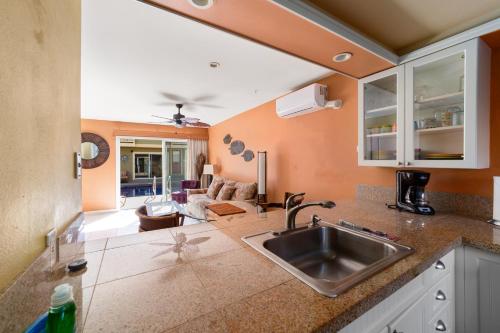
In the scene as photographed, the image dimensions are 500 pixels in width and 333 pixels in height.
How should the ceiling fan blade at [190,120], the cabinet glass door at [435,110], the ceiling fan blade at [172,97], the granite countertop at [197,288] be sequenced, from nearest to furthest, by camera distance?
the granite countertop at [197,288] → the cabinet glass door at [435,110] → the ceiling fan blade at [172,97] → the ceiling fan blade at [190,120]

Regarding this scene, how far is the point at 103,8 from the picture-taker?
4.81ft

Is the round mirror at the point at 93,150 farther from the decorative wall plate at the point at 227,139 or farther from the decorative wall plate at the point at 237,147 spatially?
the decorative wall plate at the point at 237,147

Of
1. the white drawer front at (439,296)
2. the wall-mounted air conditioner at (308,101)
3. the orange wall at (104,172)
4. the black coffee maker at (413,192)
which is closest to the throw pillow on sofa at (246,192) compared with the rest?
the wall-mounted air conditioner at (308,101)

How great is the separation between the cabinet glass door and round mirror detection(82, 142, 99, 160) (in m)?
6.34

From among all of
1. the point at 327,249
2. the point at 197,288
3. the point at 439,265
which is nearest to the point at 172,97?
the point at 327,249

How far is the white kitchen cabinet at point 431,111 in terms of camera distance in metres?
1.30

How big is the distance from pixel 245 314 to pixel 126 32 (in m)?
2.21

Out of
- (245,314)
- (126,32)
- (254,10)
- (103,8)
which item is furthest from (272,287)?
(126,32)

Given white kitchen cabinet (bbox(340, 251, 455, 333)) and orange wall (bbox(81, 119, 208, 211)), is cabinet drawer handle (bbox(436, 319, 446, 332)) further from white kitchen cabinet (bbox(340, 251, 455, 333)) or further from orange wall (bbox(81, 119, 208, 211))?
orange wall (bbox(81, 119, 208, 211))

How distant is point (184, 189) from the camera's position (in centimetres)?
580

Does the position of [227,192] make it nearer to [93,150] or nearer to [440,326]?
[440,326]

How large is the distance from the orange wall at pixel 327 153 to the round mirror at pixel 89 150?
397 centimetres

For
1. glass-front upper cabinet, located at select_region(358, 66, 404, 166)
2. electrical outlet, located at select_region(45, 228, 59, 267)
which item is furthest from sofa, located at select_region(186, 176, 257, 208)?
electrical outlet, located at select_region(45, 228, 59, 267)

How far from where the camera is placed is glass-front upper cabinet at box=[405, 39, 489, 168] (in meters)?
1.29
